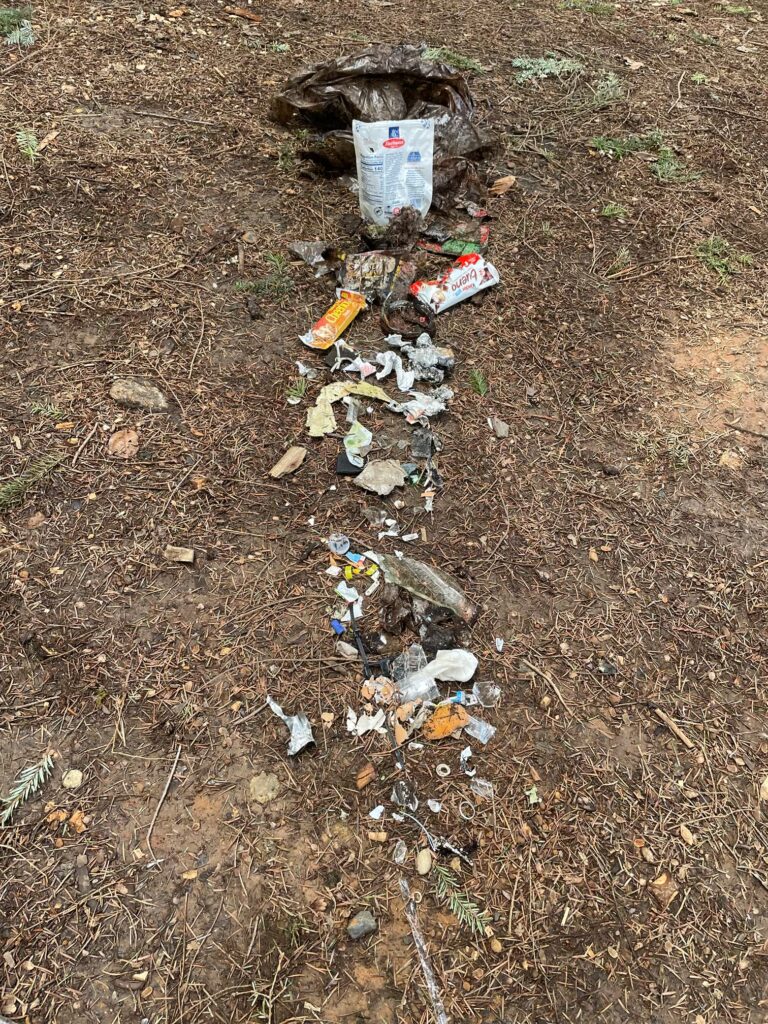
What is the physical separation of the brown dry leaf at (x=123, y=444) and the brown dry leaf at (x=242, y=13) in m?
3.81

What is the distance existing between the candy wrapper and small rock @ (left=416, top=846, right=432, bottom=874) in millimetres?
2002

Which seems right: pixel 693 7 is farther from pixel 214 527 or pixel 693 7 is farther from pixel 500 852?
pixel 500 852

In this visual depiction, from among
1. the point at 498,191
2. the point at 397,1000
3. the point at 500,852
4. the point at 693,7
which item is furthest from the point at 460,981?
the point at 693,7

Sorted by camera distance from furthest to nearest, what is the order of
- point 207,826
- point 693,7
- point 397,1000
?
1. point 693,7
2. point 207,826
3. point 397,1000

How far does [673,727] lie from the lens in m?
1.96

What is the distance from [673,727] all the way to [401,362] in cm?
175

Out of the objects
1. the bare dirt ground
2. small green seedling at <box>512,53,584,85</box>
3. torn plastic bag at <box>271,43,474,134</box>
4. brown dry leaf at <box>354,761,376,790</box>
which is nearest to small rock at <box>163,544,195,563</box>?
the bare dirt ground

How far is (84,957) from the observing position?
4.99ft

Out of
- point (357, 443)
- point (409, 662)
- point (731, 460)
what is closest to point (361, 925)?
point (409, 662)

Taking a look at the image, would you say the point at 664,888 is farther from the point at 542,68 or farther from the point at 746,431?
the point at 542,68

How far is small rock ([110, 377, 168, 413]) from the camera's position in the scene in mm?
2580

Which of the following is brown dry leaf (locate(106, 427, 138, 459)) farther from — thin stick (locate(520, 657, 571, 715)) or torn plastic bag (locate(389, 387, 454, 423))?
thin stick (locate(520, 657, 571, 715))

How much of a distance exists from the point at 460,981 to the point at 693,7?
7053 millimetres

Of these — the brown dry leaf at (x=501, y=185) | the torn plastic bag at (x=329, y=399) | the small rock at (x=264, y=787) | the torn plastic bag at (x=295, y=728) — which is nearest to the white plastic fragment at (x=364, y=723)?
the torn plastic bag at (x=295, y=728)
